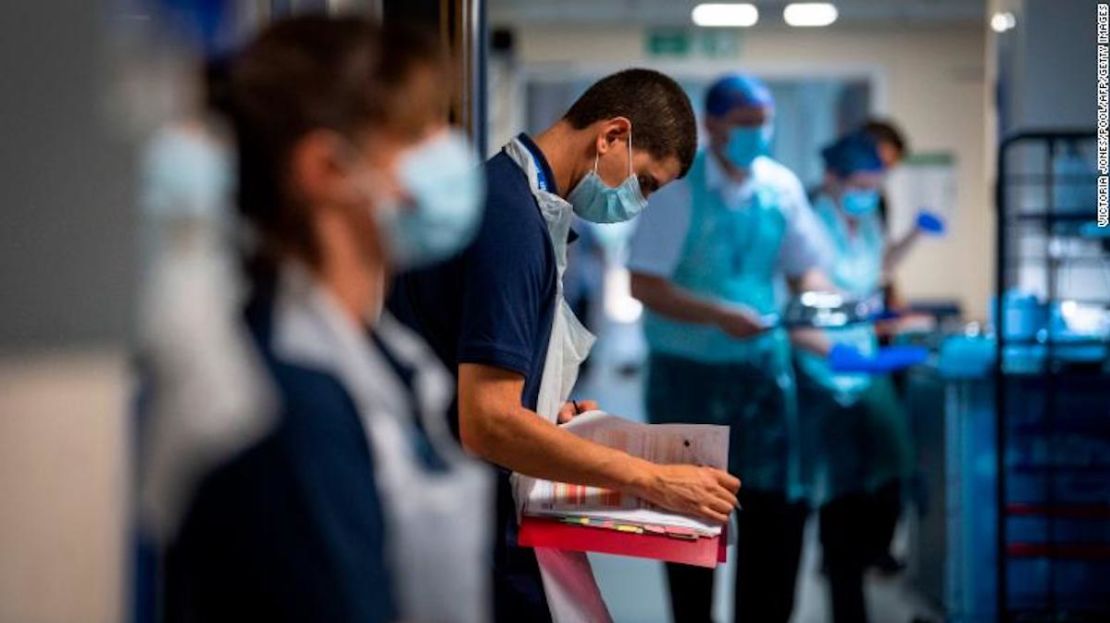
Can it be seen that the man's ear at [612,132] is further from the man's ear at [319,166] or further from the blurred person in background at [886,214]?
the blurred person in background at [886,214]

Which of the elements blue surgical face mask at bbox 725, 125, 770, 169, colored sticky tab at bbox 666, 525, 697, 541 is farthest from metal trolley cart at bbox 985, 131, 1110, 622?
colored sticky tab at bbox 666, 525, 697, 541

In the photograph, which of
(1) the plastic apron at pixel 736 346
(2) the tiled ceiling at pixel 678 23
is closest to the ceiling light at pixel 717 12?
(1) the plastic apron at pixel 736 346

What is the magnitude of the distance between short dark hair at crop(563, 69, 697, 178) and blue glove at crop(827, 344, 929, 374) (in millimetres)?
1575

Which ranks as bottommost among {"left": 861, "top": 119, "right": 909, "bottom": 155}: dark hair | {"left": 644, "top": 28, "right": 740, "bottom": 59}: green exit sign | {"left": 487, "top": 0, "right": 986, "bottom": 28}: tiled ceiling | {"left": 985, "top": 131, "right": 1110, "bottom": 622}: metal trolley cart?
{"left": 985, "top": 131, "right": 1110, "bottom": 622}: metal trolley cart

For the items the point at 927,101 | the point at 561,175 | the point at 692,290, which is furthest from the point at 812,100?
the point at 561,175

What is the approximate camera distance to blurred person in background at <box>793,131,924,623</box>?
3.29 metres

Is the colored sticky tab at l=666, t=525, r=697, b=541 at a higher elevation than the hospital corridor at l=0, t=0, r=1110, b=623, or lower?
lower

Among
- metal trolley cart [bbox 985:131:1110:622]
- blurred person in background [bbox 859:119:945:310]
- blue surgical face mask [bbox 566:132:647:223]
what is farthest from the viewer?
blurred person in background [bbox 859:119:945:310]

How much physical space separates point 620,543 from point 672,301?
47.5 inches

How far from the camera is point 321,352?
0.94 metres

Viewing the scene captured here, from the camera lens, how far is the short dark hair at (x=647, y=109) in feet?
5.78

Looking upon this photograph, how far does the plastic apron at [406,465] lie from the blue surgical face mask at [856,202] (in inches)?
112

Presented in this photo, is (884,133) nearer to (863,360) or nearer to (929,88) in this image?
(863,360)

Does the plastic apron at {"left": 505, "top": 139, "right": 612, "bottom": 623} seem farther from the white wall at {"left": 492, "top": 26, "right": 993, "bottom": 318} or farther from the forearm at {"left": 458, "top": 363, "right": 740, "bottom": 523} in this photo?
the white wall at {"left": 492, "top": 26, "right": 993, "bottom": 318}
